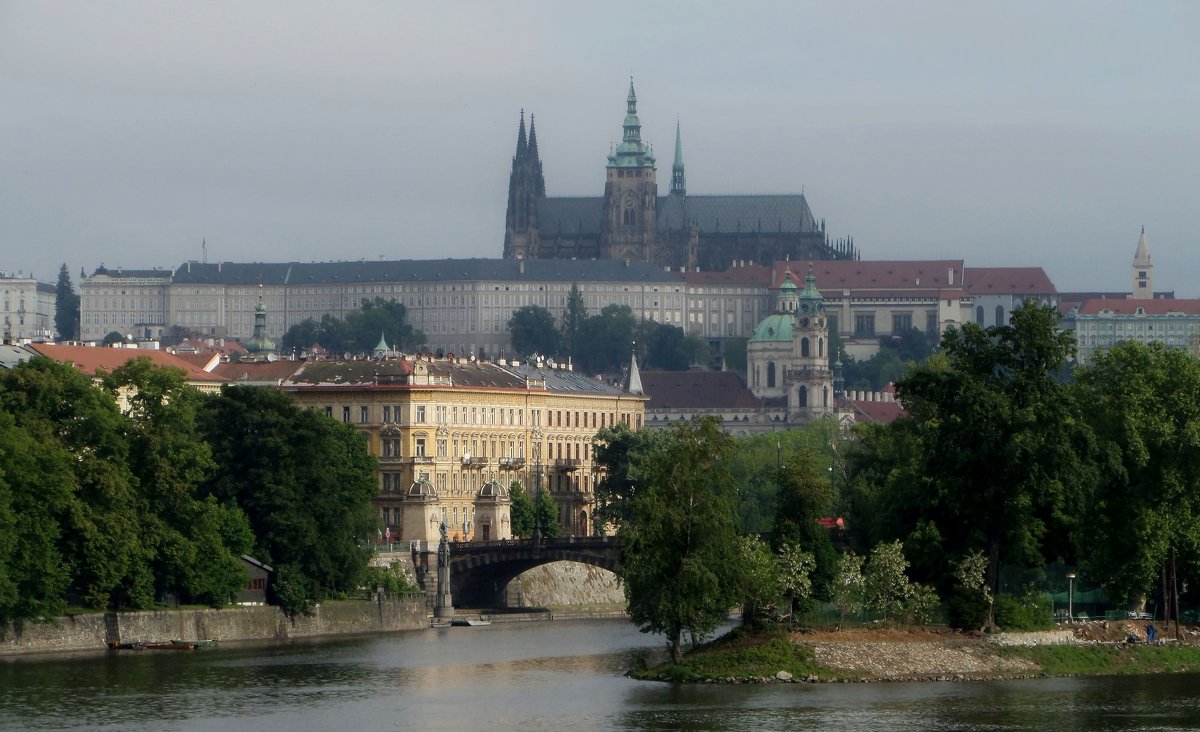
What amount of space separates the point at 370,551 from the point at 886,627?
2809cm

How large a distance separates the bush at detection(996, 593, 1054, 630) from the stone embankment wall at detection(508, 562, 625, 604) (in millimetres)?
37913

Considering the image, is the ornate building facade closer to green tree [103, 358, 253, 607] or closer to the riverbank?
green tree [103, 358, 253, 607]

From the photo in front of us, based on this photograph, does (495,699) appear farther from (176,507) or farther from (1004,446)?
(176,507)

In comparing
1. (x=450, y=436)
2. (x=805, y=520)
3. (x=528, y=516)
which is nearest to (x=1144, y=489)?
(x=805, y=520)

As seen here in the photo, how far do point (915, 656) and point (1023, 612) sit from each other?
3884 mm

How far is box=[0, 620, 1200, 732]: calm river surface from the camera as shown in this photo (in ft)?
224

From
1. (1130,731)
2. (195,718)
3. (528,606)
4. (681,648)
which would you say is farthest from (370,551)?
(1130,731)

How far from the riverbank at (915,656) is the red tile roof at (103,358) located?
50526mm

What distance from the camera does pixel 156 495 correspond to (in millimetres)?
88438

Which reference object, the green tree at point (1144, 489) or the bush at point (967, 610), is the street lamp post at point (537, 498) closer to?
the green tree at point (1144, 489)

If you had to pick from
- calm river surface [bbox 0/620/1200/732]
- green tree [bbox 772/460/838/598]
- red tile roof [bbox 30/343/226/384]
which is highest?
red tile roof [bbox 30/343/226/384]

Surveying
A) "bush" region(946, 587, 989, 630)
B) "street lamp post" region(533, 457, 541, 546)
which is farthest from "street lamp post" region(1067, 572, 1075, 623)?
"street lamp post" region(533, 457, 541, 546)

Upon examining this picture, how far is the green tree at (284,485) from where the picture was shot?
94000 mm

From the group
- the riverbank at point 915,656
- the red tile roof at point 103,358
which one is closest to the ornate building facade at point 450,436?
the red tile roof at point 103,358
